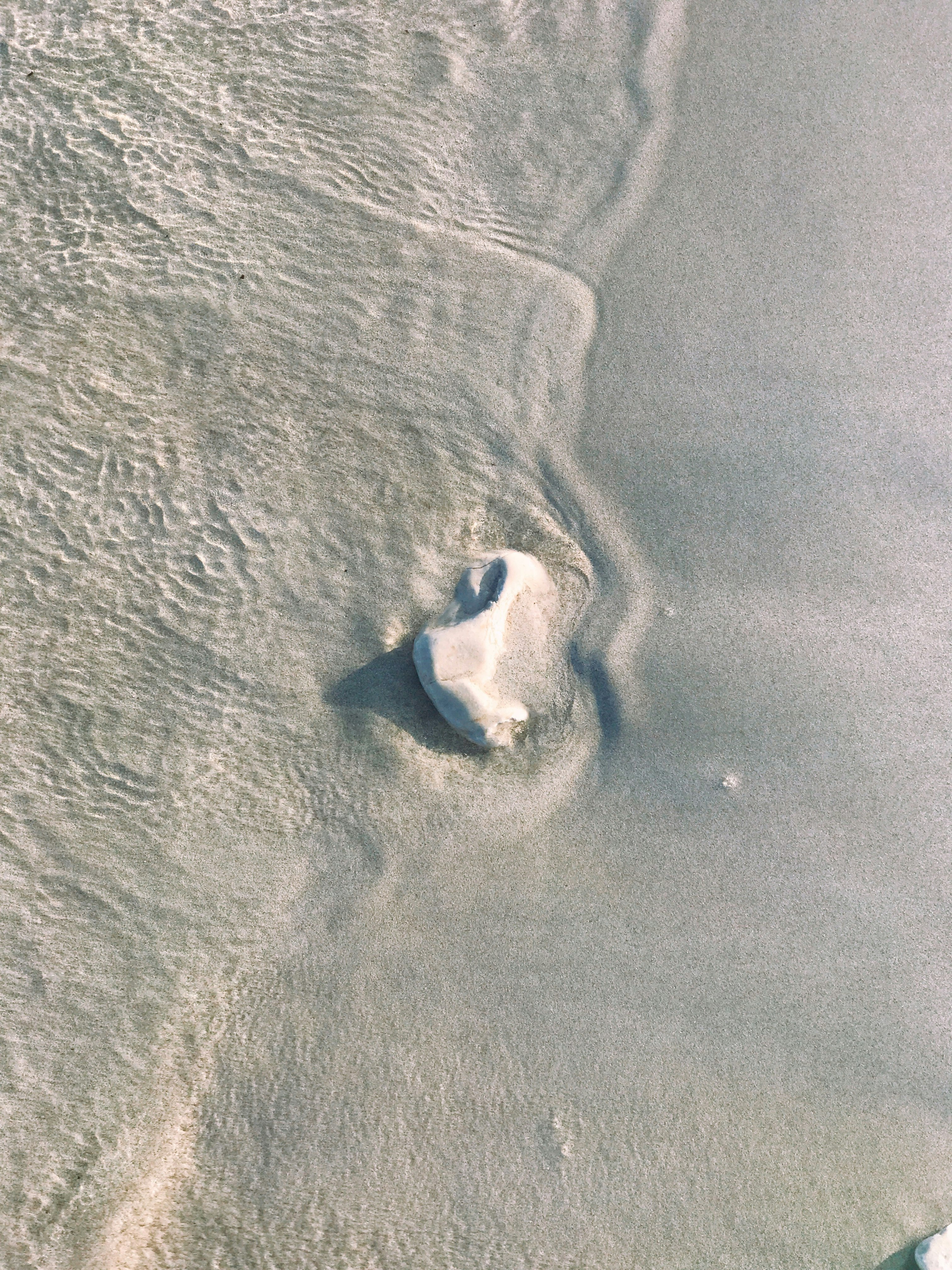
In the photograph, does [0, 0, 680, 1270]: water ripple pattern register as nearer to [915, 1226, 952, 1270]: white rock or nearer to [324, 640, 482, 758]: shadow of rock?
[324, 640, 482, 758]: shadow of rock

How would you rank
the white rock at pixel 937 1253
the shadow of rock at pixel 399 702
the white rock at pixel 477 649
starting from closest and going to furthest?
the white rock at pixel 937 1253, the white rock at pixel 477 649, the shadow of rock at pixel 399 702

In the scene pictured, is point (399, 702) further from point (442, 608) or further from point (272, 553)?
point (272, 553)

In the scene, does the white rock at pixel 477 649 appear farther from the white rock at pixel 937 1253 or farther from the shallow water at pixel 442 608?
the white rock at pixel 937 1253

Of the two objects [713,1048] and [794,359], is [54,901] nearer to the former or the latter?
[713,1048]

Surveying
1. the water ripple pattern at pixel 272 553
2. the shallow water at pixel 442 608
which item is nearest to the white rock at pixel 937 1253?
the shallow water at pixel 442 608

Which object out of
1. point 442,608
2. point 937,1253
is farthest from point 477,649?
point 937,1253

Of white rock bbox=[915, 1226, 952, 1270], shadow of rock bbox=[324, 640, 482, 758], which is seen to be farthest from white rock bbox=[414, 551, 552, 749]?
white rock bbox=[915, 1226, 952, 1270]

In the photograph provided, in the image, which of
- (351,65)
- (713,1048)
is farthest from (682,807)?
(351,65)
